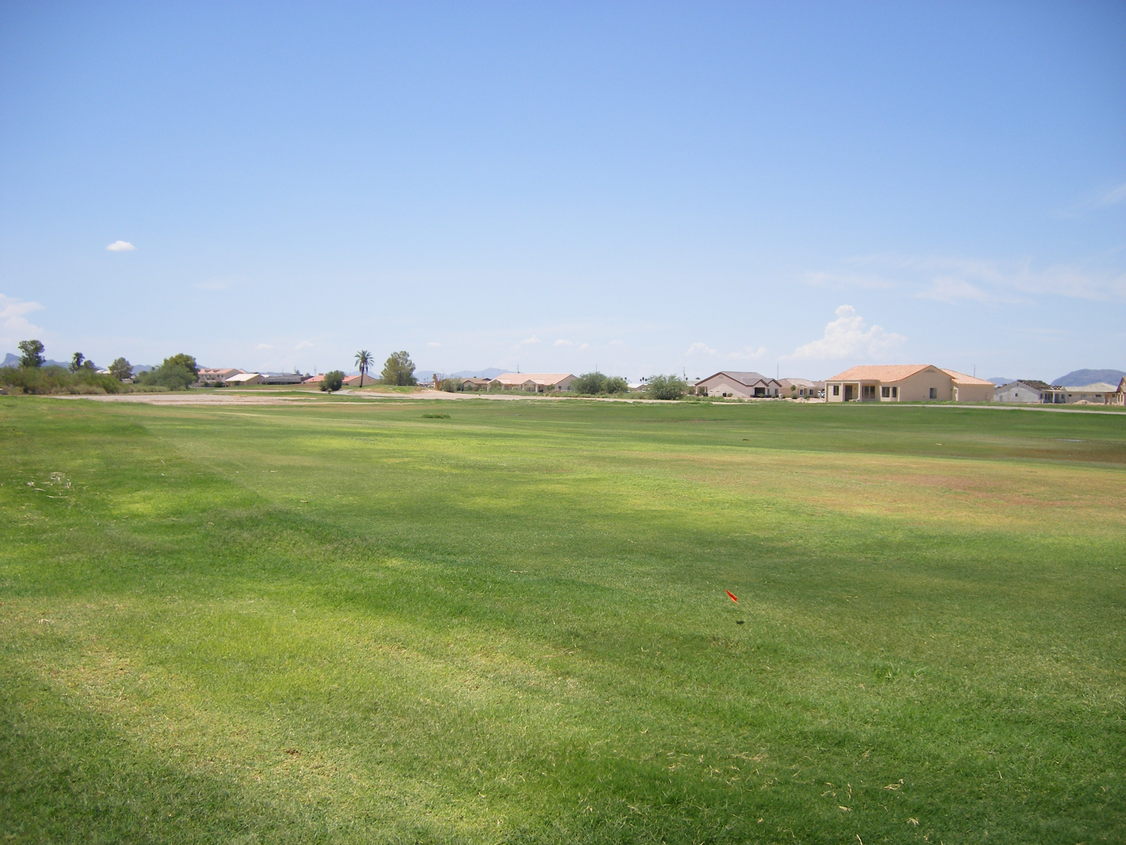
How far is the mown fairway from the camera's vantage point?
5148 mm

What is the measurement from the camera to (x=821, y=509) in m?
17.0

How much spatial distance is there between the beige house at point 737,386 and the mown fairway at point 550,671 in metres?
147

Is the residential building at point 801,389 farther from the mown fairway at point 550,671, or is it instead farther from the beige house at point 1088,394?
the mown fairway at point 550,671

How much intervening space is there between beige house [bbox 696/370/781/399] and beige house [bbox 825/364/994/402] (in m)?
36.8

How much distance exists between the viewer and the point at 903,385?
11512 centimetres

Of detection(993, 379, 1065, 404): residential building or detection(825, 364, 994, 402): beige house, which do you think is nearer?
detection(825, 364, 994, 402): beige house

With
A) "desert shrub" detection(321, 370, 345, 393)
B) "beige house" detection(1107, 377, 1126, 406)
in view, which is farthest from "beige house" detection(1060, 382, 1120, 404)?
"desert shrub" detection(321, 370, 345, 393)

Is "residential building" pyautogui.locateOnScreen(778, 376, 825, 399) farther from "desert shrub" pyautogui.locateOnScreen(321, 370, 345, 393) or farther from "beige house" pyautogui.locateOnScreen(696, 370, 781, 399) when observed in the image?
"desert shrub" pyautogui.locateOnScreen(321, 370, 345, 393)

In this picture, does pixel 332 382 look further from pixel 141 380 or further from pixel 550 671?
pixel 550 671

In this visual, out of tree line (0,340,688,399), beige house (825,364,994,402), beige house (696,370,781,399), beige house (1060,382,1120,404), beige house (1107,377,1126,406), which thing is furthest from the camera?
beige house (696,370,781,399)

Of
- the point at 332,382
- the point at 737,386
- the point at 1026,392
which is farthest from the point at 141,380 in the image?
the point at 1026,392

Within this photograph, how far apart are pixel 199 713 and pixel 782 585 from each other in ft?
23.9

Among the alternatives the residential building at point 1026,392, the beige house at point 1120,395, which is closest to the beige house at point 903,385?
the residential building at point 1026,392

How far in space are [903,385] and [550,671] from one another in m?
119
